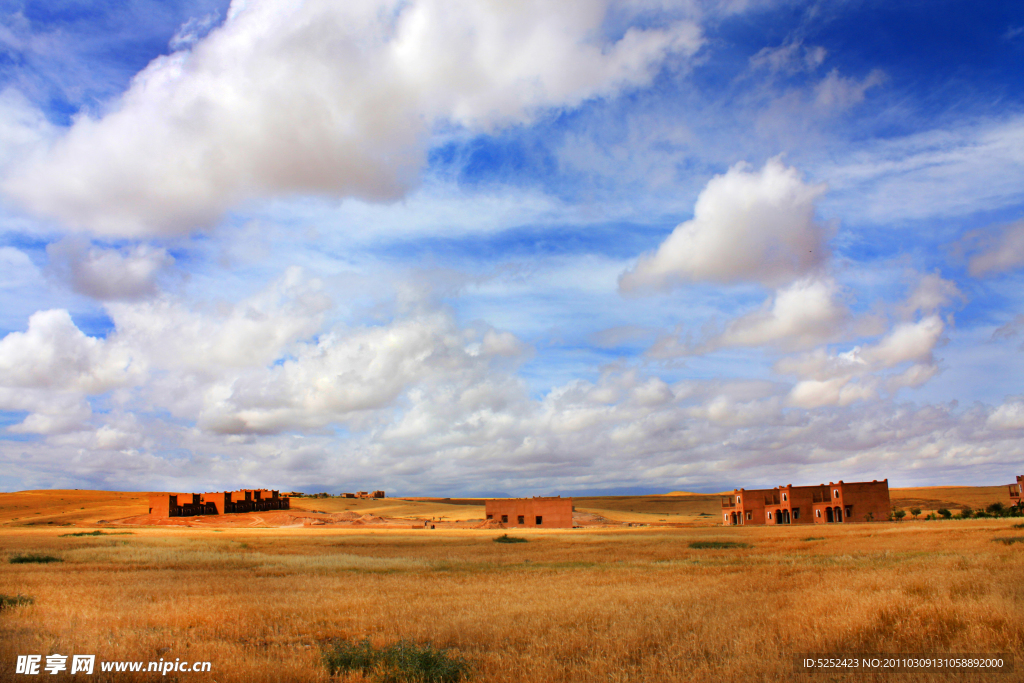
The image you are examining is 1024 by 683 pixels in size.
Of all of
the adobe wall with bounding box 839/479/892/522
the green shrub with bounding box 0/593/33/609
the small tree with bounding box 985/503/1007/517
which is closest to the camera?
the green shrub with bounding box 0/593/33/609

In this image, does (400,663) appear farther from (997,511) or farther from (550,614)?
(997,511)

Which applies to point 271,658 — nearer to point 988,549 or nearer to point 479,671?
point 479,671

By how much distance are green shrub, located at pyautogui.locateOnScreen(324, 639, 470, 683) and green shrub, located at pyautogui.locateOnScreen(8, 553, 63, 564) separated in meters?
25.3

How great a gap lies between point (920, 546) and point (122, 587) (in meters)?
34.0

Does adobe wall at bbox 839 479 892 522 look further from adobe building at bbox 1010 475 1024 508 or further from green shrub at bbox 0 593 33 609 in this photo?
green shrub at bbox 0 593 33 609

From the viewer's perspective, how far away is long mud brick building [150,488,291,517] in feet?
322

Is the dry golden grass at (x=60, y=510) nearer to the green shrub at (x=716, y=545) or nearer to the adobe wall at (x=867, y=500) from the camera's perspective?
the green shrub at (x=716, y=545)

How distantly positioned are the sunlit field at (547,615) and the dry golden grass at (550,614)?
5 centimetres

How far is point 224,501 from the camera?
106750mm

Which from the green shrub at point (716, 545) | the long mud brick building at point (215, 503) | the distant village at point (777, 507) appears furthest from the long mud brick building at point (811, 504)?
the long mud brick building at point (215, 503)

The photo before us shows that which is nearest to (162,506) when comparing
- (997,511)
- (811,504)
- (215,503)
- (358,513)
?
(215,503)

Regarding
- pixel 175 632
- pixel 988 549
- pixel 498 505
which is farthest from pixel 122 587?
pixel 498 505

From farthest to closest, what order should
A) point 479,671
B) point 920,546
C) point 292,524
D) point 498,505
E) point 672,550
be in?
point 292,524 < point 498,505 < point 672,550 < point 920,546 < point 479,671

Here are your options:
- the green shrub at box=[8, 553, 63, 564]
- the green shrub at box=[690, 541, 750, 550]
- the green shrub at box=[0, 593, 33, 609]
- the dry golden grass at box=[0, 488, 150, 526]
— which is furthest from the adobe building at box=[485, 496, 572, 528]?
the green shrub at box=[0, 593, 33, 609]
